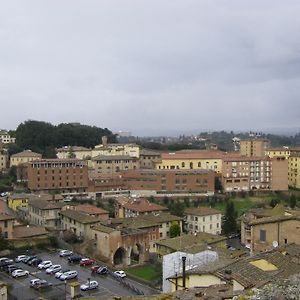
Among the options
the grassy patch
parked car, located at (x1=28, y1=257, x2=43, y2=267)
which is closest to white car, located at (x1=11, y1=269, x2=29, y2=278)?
parked car, located at (x1=28, y1=257, x2=43, y2=267)

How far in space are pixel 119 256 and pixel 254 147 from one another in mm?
43201

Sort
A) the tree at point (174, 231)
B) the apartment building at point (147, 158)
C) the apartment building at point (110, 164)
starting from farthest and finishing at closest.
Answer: the apartment building at point (147, 158) → the apartment building at point (110, 164) → the tree at point (174, 231)

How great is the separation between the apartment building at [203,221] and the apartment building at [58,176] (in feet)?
52.4

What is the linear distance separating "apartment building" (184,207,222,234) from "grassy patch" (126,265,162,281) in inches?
328

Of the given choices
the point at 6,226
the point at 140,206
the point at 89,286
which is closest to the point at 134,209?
the point at 140,206

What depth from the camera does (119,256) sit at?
25016 millimetres

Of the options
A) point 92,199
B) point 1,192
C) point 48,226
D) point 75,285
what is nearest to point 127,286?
point 75,285

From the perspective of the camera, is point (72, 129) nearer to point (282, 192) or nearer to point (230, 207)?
point (282, 192)

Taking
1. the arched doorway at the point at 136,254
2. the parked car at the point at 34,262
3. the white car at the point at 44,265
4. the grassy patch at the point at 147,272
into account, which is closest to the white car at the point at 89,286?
the grassy patch at the point at 147,272

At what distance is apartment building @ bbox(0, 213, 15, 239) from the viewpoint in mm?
26031

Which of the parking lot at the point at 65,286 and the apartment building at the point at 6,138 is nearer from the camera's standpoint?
the parking lot at the point at 65,286

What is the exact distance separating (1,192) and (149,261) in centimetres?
Result: 2425

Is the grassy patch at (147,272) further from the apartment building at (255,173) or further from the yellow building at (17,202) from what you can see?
the apartment building at (255,173)

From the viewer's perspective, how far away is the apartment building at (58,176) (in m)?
45.3
